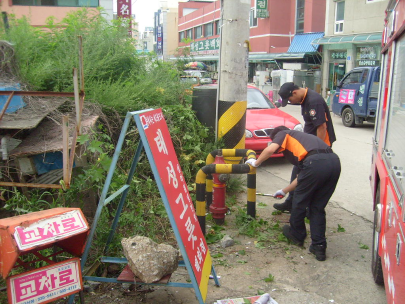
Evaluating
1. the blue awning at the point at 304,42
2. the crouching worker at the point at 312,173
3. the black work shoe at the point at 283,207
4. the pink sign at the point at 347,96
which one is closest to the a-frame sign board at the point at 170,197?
the crouching worker at the point at 312,173

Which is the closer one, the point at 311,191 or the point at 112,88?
the point at 311,191

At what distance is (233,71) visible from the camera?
5.52 metres

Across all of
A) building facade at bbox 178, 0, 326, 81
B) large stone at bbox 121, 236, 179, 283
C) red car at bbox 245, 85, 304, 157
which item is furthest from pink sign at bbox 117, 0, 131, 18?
large stone at bbox 121, 236, 179, 283

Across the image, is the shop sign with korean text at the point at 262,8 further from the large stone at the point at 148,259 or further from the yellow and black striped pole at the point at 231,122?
the large stone at the point at 148,259

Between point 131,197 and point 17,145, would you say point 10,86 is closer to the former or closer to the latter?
point 17,145

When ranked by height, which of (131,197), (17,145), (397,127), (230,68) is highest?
(230,68)

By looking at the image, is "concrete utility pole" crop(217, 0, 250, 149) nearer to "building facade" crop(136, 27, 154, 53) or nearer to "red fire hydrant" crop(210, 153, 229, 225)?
"red fire hydrant" crop(210, 153, 229, 225)

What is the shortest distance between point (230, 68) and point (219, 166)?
2.07 meters

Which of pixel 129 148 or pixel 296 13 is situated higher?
pixel 296 13

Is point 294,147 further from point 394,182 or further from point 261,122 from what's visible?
point 261,122

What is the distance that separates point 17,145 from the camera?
138 inches

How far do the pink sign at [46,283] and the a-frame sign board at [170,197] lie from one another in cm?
27

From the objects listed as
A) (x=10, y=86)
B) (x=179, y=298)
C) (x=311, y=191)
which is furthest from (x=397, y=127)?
(x=10, y=86)

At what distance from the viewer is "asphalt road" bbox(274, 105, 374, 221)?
220 inches
